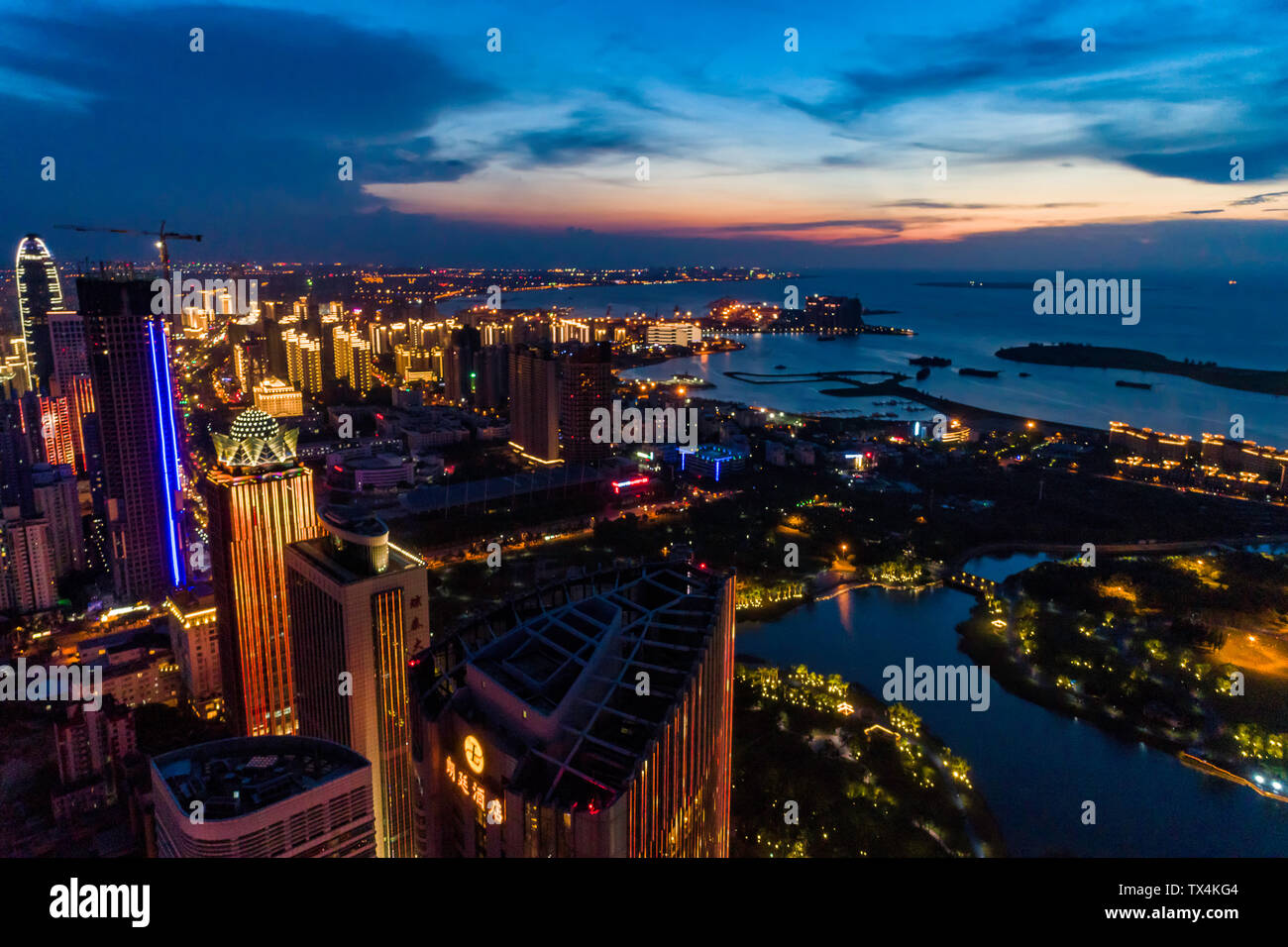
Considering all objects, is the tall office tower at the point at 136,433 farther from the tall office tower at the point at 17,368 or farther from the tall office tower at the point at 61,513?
the tall office tower at the point at 17,368

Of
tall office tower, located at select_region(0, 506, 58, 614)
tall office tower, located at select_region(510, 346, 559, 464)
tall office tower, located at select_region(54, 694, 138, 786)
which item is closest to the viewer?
tall office tower, located at select_region(54, 694, 138, 786)

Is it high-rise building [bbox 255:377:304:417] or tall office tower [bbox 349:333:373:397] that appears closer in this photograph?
high-rise building [bbox 255:377:304:417]

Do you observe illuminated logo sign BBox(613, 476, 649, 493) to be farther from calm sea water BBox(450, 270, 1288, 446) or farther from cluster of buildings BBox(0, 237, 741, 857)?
calm sea water BBox(450, 270, 1288, 446)

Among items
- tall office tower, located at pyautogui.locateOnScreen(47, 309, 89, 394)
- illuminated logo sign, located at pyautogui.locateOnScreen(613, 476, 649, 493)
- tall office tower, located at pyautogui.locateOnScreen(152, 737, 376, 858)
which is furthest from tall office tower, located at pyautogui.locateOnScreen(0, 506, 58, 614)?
illuminated logo sign, located at pyautogui.locateOnScreen(613, 476, 649, 493)

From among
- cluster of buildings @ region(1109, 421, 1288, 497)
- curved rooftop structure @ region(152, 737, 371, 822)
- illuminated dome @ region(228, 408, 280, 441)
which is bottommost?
cluster of buildings @ region(1109, 421, 1288, 497)

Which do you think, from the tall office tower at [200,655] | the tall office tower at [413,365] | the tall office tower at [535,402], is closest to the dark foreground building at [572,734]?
the tall office tower at [200,655]
